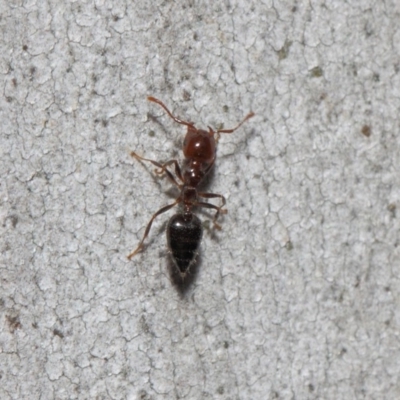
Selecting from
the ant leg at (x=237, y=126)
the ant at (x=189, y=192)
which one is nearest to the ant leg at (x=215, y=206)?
the ant at (x=189, y=192)

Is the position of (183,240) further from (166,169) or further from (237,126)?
(237,126)

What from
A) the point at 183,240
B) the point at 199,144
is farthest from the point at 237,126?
the point at 183,240

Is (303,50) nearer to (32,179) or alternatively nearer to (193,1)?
(193,1)

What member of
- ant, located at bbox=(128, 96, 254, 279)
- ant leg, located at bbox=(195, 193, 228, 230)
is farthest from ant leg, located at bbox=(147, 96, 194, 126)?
ant leg, located at bbox=(195, 193, 228, 230)

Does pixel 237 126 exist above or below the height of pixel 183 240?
above

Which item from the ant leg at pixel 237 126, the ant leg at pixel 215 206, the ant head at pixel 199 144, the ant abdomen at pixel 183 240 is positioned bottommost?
the ant abdomen at pixel 183 240

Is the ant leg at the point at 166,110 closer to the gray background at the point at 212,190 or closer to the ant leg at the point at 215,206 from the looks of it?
the gray background at the point at 212,190

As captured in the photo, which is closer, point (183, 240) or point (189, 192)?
point (183, 240)
